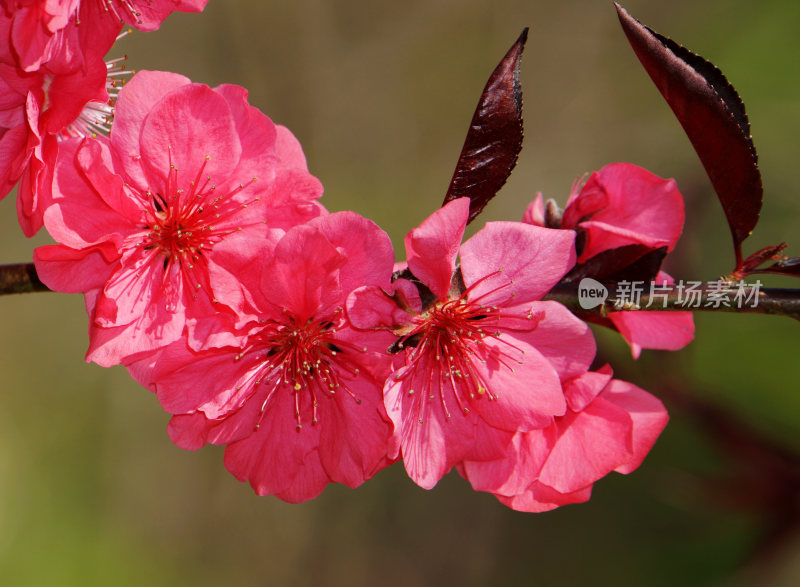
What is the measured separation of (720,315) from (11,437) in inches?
87.7

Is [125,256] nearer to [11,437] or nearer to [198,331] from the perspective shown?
[198,331]

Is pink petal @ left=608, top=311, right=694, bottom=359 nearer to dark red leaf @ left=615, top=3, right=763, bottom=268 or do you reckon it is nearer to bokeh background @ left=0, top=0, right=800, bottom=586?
dark red leaf @ left=615, top=3, right=763, bottom=268

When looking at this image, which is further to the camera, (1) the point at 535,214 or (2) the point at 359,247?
(1) the point at 535,214

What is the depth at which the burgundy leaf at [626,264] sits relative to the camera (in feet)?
1.73

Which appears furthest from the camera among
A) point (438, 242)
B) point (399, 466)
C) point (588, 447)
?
point (399, 466)

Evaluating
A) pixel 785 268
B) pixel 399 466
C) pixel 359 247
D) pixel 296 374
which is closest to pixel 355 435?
pixel 296 374

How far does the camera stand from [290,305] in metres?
0.50

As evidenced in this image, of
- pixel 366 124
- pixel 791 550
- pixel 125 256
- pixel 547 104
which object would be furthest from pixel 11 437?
pixel 791 550

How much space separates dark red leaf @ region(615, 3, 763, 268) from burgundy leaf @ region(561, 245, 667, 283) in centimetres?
7

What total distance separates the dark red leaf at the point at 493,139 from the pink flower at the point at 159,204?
0.42 feet

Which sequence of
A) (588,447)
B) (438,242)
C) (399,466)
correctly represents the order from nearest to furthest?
(438,242) → (588,447) → (399,466)

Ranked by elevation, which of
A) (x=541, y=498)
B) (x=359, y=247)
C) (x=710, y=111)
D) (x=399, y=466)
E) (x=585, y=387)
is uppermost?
(x=710, y=111)

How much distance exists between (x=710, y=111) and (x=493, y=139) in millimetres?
167

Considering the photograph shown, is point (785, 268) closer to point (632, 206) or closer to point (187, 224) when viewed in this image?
point (632, 206)
